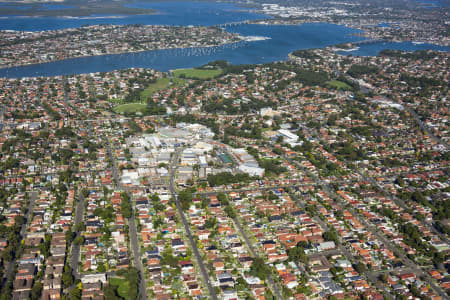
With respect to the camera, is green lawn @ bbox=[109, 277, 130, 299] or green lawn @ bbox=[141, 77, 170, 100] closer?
green lawn @ bbox=[109, 277, 130, 299]

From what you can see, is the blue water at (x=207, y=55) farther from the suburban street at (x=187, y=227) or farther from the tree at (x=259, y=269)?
the tree at (x=259, y=269)

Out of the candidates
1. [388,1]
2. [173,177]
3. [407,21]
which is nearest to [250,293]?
[173,177]

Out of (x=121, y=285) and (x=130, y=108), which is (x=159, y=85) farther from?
(x=121, y=285)

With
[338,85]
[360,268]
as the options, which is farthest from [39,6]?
[360,268]

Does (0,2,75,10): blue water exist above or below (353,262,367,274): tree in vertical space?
above

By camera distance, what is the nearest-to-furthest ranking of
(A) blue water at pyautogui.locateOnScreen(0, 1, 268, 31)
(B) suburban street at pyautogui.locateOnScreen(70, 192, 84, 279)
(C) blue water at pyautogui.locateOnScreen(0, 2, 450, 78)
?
(B) suburban street at pyautogui.locateOnScreen(70, 192, 84, 279)
(C) blue water at pyautogui.locateOnScreen(0, 2, 450, 78)
(A) blue water at pyautogui.locateOnScreen(0, 1, 268, 31)

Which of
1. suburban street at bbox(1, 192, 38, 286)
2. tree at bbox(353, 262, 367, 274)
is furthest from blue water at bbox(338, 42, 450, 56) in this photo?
suburban street at bbox(1, 192, 38, 286)

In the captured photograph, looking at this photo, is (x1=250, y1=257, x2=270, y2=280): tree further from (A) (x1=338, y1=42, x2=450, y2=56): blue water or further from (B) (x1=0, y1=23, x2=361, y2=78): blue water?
(A) (x1=338, y1=42, x2=450, y2=56): blue water
